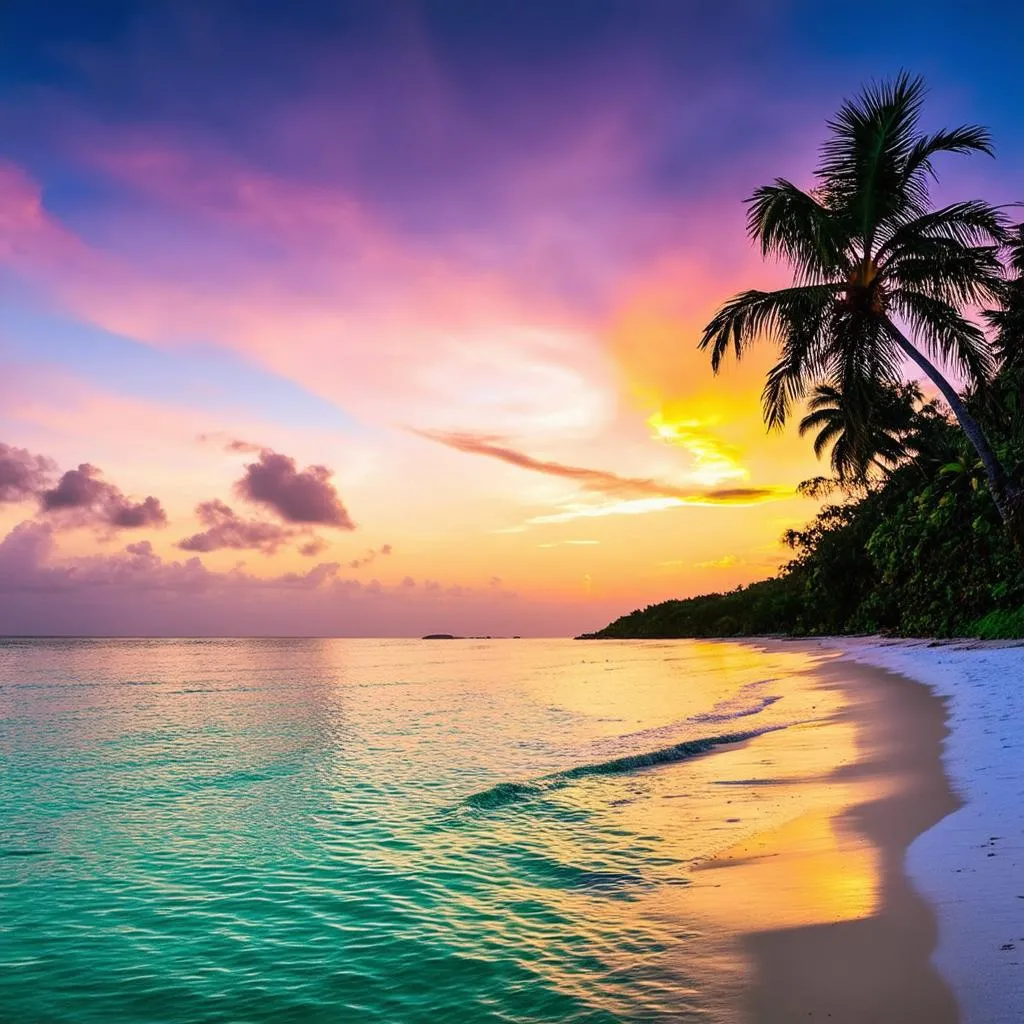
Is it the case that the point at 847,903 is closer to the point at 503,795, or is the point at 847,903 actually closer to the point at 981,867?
the point at 981,867

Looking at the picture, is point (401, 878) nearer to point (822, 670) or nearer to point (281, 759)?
point (281, 759)

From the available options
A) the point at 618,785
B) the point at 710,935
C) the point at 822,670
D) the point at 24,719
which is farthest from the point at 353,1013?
the point at 822,670

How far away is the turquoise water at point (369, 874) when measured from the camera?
5.12 m

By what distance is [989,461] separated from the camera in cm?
1644

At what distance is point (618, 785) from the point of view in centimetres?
1212

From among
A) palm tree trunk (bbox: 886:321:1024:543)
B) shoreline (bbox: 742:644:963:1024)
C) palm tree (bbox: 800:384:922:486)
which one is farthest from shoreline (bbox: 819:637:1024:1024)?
palm tree (bbox: 800:384:922:486)

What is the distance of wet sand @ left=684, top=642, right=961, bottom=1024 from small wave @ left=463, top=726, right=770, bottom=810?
3.55 meters

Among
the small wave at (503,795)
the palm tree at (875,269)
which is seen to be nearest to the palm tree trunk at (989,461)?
the palm tree at (875,269)

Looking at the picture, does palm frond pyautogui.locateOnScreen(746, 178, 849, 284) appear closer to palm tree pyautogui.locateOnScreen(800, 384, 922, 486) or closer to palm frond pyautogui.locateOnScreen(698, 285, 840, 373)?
palm frond pyautogui.locateOnScreen(698, 285, 840, 373)

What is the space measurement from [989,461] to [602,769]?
1072 cm

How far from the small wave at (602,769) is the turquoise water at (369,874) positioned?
0.06 metres

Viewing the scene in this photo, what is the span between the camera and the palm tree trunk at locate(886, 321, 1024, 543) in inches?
616

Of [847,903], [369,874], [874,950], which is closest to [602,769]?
[369,874]

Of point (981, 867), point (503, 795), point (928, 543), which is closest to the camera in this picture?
point (981, 867)
